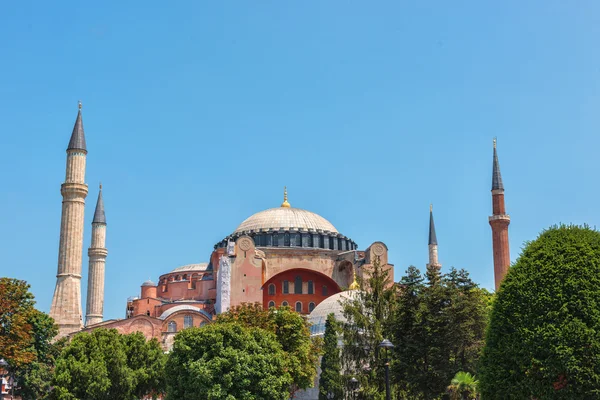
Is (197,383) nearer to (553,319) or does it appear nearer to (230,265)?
(553,319)

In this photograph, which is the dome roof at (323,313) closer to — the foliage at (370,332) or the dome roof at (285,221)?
the dome roof at (285,221)

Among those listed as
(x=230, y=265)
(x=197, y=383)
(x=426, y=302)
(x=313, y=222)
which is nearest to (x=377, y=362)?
(x=426, y=302)

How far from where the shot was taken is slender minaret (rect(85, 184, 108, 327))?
55125 mm

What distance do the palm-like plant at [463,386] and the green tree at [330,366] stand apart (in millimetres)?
6811

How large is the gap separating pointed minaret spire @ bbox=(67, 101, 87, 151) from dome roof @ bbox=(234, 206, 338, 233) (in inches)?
532

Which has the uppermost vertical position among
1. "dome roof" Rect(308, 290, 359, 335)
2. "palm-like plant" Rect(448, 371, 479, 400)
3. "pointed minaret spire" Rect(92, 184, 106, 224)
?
"pointed minaret spire" Rect(92, 184, 106, 224)

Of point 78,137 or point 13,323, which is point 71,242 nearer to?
point 78,137

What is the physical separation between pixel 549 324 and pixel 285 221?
38.8m

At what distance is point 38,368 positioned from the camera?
35094 mm

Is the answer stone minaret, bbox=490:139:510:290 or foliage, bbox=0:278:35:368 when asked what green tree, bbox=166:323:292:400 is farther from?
stone minaret, bbox=490:139:510:290

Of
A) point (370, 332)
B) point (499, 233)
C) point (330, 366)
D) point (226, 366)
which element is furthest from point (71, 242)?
point (499, 233)

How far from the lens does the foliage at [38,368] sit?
113 ft

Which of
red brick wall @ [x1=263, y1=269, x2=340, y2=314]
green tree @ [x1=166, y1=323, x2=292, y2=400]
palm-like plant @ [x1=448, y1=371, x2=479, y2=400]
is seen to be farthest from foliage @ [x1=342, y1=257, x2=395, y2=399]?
red brick wall @ [x1=263, y1=269, x2=340, y2=314]

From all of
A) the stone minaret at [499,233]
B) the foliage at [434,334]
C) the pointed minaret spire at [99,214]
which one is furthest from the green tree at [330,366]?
the pointed minaret spire at [99,214]
